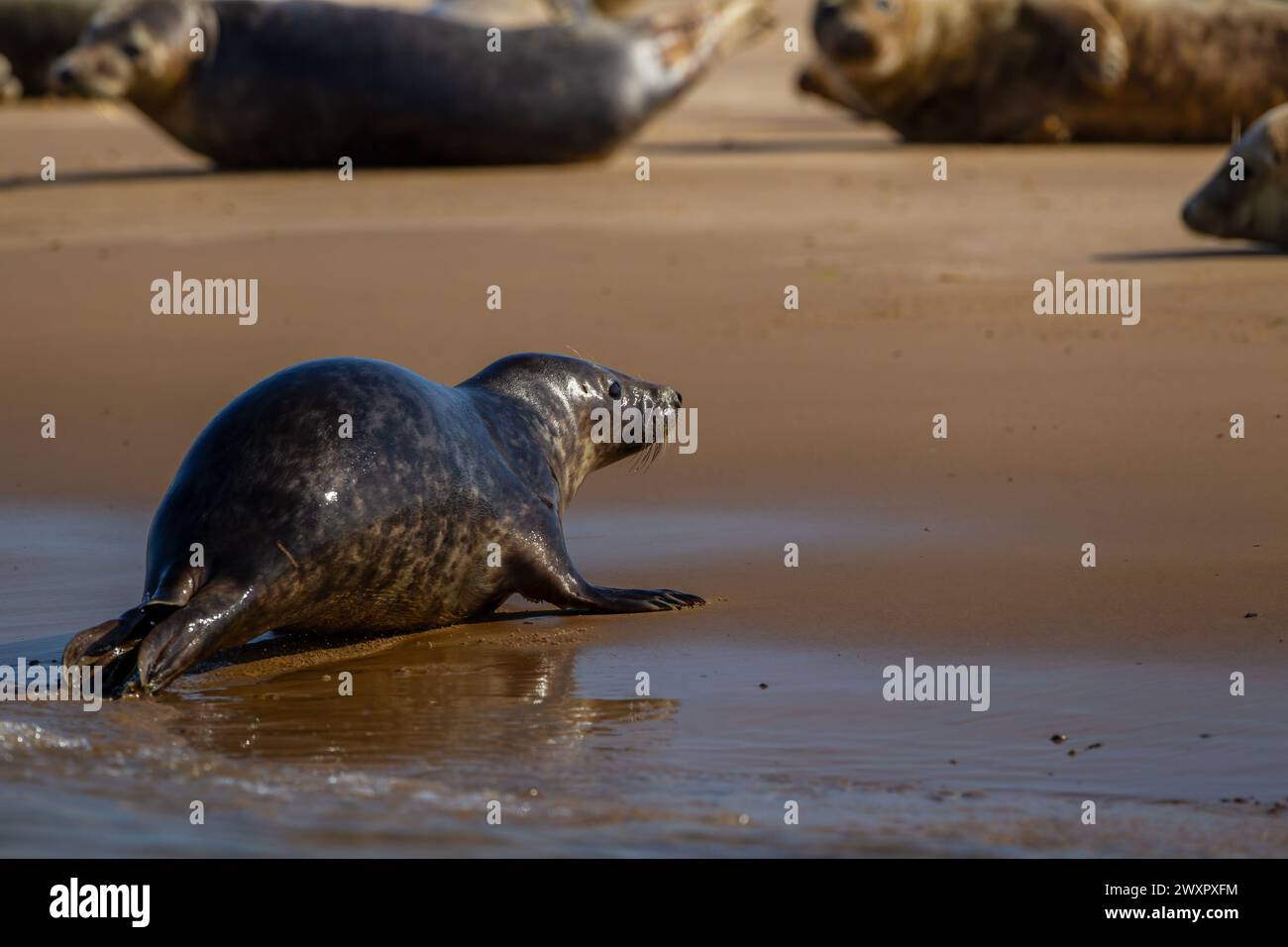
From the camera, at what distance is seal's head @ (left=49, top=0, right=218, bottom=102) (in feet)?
45.1

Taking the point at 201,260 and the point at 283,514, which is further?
the point at 201,260

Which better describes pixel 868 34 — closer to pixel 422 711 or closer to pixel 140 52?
pixel 140 52

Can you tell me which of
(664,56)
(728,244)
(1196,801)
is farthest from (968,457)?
(664,56)

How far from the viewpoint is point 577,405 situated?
5.77 metres

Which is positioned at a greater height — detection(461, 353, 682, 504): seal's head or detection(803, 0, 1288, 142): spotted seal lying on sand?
detection(803, 0, 1288, 142): spotted seal lying on sand

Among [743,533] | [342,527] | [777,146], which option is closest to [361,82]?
[777,146]

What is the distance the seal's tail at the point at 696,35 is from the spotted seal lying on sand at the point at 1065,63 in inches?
25.9

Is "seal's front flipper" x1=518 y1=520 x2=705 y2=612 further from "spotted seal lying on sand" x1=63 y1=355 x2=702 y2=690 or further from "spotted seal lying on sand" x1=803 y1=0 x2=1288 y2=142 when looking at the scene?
"spotted seal lying on sand" x1=803 y1=0 x2=1288 y2=142

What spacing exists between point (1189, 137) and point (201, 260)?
8.24 m

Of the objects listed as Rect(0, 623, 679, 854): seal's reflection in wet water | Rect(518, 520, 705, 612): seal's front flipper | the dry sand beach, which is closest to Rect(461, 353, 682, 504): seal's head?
the dry sand beach

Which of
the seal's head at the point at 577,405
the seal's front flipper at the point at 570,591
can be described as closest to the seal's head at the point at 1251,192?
the seal's head at the point at 577,405

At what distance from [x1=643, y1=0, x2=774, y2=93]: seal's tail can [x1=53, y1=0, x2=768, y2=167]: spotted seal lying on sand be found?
368 mm
